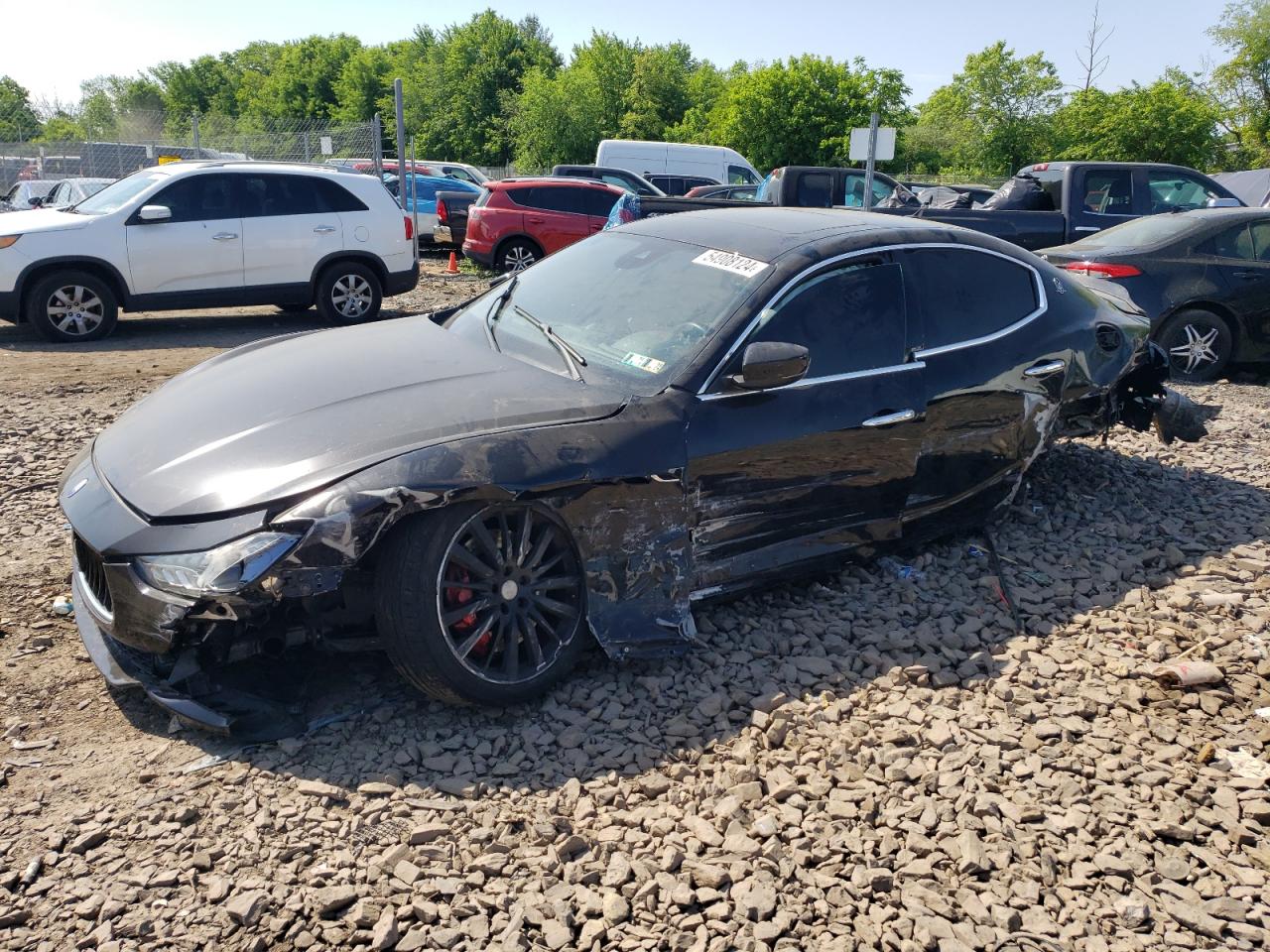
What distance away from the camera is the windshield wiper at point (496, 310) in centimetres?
440

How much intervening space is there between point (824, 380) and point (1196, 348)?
6574mm

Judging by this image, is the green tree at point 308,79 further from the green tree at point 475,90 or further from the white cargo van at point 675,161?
the white cargo van at point 675,161

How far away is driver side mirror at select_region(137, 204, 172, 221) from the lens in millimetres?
10047

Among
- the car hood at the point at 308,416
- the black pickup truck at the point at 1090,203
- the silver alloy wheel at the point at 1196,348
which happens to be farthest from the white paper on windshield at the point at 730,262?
the black pickup truck at the point at 1090,203

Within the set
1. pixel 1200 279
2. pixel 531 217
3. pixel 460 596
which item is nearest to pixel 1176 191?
pixel 1200 279

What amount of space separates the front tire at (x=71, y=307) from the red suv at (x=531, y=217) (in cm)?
619

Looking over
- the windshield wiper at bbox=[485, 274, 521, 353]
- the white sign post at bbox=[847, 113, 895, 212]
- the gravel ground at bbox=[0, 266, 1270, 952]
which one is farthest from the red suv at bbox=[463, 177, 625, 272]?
the gravel ground at bbox=[0, 266, 1270, 952]

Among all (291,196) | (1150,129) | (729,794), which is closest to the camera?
(729,794)

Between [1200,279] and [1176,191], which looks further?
[1176,191]

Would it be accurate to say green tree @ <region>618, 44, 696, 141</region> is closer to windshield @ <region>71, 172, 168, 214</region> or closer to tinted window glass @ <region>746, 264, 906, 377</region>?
windshield @ <region>71, 172, 168, 214</region>

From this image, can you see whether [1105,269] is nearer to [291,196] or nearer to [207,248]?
[291,196]

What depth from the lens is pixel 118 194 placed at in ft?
34.3

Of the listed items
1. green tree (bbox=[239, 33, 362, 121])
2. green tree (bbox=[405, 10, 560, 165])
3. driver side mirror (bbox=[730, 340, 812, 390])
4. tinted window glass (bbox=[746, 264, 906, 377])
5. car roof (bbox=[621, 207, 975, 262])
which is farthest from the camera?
green tree (bbox=[239, 33, 362, 121])

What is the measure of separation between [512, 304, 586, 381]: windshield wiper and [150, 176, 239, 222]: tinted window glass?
735 centimetres
